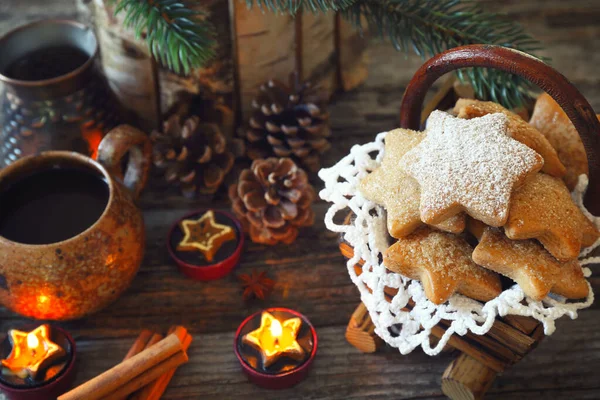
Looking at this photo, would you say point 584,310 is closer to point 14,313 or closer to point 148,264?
point 148,264

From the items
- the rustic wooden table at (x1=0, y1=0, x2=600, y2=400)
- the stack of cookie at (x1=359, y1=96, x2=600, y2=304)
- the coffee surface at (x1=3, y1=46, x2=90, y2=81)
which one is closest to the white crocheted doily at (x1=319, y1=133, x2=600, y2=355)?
the stack of cookie at (x1=359, y1=96, x2=600, y2=304)

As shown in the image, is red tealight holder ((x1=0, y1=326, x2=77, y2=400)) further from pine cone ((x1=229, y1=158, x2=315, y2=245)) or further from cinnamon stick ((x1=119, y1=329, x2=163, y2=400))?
pine cone ((x1=229, y1=158, x2=315, y2=245))

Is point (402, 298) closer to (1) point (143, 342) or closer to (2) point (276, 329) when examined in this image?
(2) point (276, 329)

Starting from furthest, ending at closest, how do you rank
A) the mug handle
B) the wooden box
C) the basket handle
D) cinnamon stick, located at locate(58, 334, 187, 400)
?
the wooden box < the mug handle < cinnamon stick, located at locate(58, 334, 187, 400) < the basket handle

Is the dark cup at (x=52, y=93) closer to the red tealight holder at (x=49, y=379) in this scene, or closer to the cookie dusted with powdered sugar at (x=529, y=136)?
the red tealight holder at (x=49, y=379)

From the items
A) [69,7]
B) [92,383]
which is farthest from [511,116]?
[69,7]

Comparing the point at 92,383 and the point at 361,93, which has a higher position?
the point at 361,93

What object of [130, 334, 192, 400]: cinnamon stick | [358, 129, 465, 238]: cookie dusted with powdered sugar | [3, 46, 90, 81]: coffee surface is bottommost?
[130, 334, 192, 400]: cinnamon stick

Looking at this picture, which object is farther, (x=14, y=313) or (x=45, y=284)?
(x=14, y=313)
